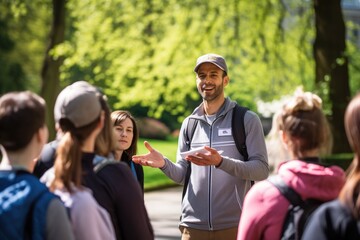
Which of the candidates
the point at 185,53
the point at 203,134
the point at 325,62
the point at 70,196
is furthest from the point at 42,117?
the point at 185,53

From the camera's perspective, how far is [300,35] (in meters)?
26.6

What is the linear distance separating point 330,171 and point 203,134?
2397mm

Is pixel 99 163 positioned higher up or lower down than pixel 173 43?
lower down

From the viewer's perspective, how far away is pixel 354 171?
291 cm

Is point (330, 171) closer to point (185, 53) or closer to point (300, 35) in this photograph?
Answer: point (185, 53)

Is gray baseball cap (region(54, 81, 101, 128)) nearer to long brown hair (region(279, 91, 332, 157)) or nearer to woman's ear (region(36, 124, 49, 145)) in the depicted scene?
woman's ear (region(36, 124, 49, 145))

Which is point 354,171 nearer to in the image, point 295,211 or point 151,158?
point 295,211

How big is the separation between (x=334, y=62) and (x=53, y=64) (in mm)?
9441

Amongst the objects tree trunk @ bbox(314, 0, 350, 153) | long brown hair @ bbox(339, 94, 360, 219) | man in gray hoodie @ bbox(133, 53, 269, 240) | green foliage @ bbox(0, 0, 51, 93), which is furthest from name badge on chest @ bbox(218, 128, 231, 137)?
green foliage @ bbox(0, 0, 51, 93)

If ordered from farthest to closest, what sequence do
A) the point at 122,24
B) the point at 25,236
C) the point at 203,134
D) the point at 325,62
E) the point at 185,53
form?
the point at 122,24, the point at 185,53, the point at 325,62, the point at 203,134, the point at 25,236

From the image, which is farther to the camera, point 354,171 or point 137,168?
point 137,168

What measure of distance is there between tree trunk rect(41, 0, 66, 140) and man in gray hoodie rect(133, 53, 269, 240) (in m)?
18.6

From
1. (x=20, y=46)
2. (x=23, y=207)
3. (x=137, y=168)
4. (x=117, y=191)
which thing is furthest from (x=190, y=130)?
(x=20, y=46)

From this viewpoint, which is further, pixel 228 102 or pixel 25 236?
pixel 228 102
